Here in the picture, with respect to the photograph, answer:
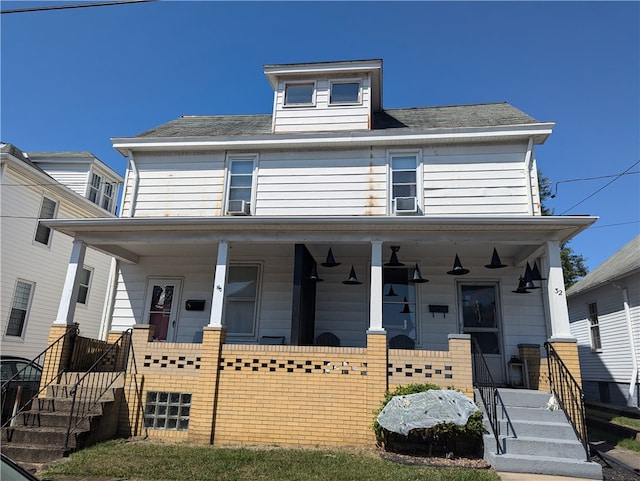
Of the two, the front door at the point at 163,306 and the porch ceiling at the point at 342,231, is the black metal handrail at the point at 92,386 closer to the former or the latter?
the front door at the point at 163,306

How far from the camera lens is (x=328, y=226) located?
874 centimetres

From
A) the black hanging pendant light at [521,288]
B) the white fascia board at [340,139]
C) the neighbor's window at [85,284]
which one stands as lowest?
the black hanging pendant light at [521,288]

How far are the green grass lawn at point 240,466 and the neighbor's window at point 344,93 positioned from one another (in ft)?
26.8

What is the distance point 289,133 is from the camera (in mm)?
11008

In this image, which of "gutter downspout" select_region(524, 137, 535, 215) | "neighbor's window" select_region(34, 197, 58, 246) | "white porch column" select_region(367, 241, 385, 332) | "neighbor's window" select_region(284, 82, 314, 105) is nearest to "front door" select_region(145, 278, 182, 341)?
"white porch column" select_region(367, 241, 385, 332)

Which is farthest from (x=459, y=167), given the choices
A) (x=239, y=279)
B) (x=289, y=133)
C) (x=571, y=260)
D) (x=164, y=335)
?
(x=571, y=260)

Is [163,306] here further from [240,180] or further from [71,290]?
[240,180]

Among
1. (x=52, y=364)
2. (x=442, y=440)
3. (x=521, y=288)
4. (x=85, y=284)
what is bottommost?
(x=442, y=440)

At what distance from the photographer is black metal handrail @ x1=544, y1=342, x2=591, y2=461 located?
6758 mm

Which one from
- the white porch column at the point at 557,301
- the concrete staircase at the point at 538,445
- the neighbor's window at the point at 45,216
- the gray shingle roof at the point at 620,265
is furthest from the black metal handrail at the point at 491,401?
the neighbor's window at the point at 45,216

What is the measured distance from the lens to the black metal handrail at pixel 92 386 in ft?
23.2

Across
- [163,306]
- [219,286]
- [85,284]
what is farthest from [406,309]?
[85,284]

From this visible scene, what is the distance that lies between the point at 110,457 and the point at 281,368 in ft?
9.69

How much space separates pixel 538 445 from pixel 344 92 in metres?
8.82
